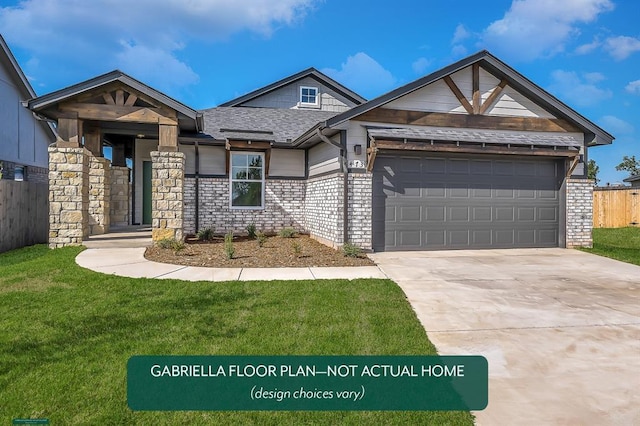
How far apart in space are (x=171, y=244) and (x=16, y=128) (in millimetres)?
12082

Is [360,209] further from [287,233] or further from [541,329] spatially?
[541,329]

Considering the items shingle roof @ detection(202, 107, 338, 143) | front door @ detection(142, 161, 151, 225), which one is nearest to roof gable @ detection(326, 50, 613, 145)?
shingle roof @ detection(202, 107, 338, 143)

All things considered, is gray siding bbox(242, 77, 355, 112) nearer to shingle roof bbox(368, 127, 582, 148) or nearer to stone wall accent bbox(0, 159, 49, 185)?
shingle roof bbox(368, 127, 582, 148)

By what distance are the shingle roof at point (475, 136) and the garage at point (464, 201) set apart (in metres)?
0.55

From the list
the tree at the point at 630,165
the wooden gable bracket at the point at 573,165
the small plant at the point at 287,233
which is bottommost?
the small plant at the point at 287,233

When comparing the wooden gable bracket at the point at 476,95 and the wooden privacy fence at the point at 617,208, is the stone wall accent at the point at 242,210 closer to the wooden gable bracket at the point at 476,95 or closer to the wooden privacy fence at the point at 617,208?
the wooden gable bracket at the point at 476,95

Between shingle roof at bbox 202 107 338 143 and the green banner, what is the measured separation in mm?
9253

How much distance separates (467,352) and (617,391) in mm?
1219

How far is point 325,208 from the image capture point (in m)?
10.9

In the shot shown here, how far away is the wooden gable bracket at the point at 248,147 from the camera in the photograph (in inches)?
459

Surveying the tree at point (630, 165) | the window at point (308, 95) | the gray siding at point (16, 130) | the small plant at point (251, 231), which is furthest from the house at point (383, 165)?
the tree at point (630, 165)

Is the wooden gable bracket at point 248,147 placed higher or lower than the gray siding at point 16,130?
lower

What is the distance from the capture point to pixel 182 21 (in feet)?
53.7

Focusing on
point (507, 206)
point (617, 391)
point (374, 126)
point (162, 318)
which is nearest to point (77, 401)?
point (162, 318)
